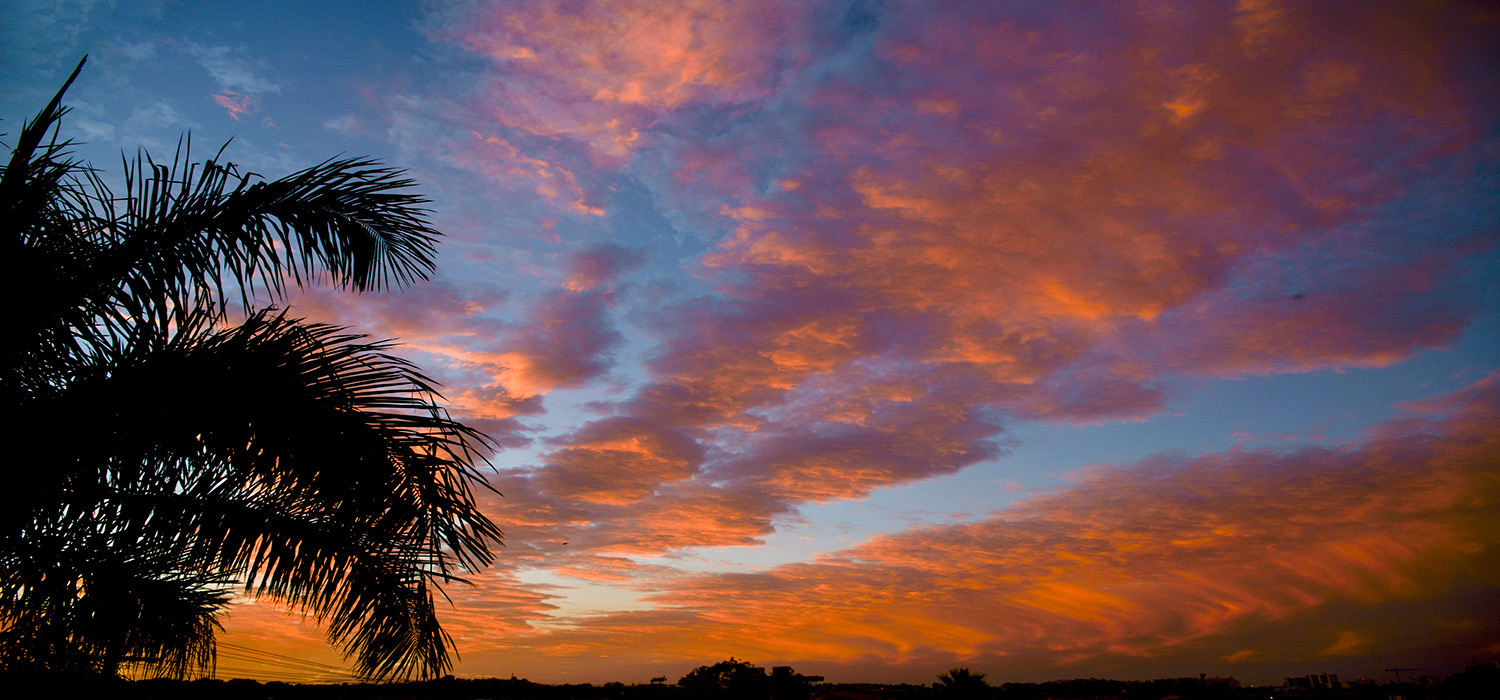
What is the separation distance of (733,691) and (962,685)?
353 inches

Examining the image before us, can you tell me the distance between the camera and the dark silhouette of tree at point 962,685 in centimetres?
2178

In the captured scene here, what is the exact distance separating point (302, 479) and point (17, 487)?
162cm

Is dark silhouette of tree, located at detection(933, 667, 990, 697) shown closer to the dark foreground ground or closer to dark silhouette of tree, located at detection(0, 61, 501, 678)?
the dark foreground ground

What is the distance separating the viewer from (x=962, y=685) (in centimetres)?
2223

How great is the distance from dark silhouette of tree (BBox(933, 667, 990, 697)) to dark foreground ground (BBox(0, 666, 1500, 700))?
5cm

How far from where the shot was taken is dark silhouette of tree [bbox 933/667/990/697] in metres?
21.8

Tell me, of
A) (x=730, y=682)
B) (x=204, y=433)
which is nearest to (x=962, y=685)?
(x=730, y=682)

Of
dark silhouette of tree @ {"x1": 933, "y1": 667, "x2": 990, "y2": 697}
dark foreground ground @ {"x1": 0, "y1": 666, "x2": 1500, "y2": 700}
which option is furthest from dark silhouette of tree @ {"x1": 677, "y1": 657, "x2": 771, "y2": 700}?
dark silhouette of tree @ {"x1": 933, "y1": 667, "x2": 990, "y2": 697}

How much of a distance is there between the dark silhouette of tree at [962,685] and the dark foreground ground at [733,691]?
2.0 inches

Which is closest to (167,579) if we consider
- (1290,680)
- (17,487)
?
(17,487)

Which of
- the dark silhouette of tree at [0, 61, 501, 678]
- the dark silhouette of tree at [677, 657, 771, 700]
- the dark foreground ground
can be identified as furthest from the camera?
the dark silhouette of tree at [677, 657, 771, 700]

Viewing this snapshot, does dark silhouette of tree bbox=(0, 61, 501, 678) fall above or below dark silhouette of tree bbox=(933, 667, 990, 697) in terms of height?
above

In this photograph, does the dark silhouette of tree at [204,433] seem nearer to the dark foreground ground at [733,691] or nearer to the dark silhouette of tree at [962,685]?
the dark foreground ground at [733,691]

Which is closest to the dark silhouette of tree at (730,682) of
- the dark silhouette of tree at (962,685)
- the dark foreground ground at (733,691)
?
the dark foreground ground at (733,691)
